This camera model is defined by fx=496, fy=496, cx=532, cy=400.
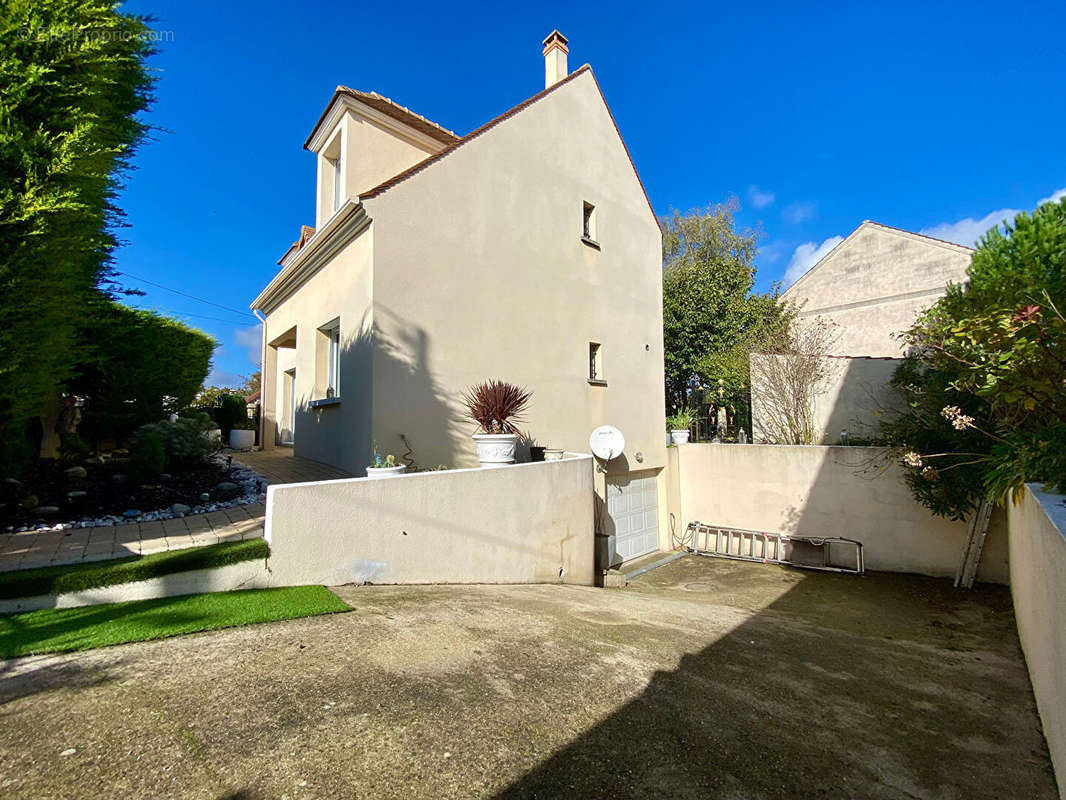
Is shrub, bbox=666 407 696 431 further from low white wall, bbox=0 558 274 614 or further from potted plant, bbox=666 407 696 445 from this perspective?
low white wall, bbox=0 558 274 614

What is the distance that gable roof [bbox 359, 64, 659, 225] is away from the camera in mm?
7752

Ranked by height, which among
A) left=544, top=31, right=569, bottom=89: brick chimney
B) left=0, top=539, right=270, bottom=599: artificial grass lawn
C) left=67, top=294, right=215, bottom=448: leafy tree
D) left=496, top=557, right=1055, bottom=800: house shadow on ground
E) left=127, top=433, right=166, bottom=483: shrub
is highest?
left=544, top=31, right=569, bottom=89: brick chimney

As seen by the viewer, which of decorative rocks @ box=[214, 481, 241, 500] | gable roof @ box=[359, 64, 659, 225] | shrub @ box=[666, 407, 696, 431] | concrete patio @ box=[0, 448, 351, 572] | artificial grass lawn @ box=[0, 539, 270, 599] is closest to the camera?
artificial grass lawn @ box=[0, 539, 270, 599]

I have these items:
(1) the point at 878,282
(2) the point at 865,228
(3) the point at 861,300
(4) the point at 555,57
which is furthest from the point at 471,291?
(2) the point at 865,228

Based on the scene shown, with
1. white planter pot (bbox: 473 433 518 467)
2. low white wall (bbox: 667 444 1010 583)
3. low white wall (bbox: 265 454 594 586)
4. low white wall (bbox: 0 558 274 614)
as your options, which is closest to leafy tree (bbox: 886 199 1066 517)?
low white wall (bbox: 667 444 1010 583)

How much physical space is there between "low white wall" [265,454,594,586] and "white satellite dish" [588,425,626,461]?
6.70ft

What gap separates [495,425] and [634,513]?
5.80 m

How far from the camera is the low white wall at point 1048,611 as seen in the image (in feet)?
8.22

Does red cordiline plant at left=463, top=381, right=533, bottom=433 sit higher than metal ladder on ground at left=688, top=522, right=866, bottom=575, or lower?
higher

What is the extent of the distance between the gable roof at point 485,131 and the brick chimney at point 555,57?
60cm

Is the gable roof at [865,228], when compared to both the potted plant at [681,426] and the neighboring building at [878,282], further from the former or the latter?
the potted plant at [681,426]

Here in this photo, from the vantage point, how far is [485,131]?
359 inches

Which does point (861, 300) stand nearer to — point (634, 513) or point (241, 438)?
point (634, 513)

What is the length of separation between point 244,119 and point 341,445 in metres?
8.80
